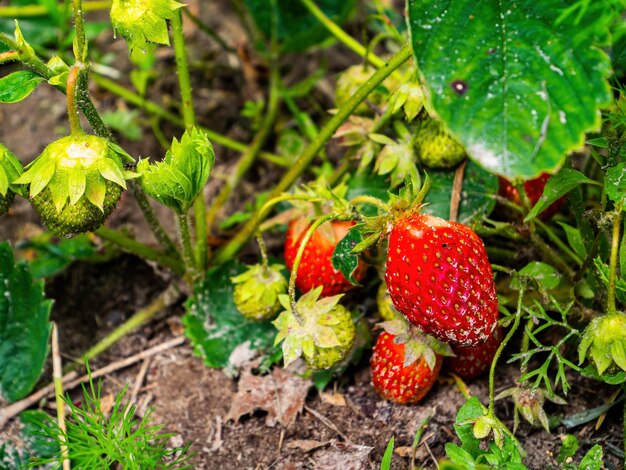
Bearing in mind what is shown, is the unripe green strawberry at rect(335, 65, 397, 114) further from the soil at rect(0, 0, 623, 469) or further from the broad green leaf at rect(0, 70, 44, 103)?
the broad green leaf at rect(0, 70, 44, 103)

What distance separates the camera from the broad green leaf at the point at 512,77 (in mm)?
1118

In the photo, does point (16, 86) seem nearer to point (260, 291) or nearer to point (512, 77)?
point (260, 291)

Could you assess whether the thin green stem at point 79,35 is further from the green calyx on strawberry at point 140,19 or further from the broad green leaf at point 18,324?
the broad green leaf at point 18,324

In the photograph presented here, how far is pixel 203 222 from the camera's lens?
1751 millimetres

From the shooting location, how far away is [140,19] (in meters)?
1.30

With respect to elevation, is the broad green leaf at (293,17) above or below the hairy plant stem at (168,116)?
above

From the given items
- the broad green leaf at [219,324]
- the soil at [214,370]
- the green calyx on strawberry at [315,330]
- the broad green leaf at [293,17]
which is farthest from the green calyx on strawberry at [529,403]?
the broad green leaf at [293,17]

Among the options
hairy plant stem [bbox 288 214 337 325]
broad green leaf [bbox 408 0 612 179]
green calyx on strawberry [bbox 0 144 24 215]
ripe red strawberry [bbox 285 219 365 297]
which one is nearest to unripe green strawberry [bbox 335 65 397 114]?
ripe red strawberry [bbox 285 219 365 297]

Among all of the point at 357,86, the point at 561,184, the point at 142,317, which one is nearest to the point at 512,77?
the point at 561,184

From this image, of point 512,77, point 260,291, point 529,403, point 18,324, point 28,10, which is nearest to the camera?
point 512,77

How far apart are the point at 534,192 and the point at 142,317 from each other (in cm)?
99

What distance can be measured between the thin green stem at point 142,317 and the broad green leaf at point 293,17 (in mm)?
842

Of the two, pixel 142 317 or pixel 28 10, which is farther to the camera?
pixel 28 10

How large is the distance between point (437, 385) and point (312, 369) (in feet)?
0.93
